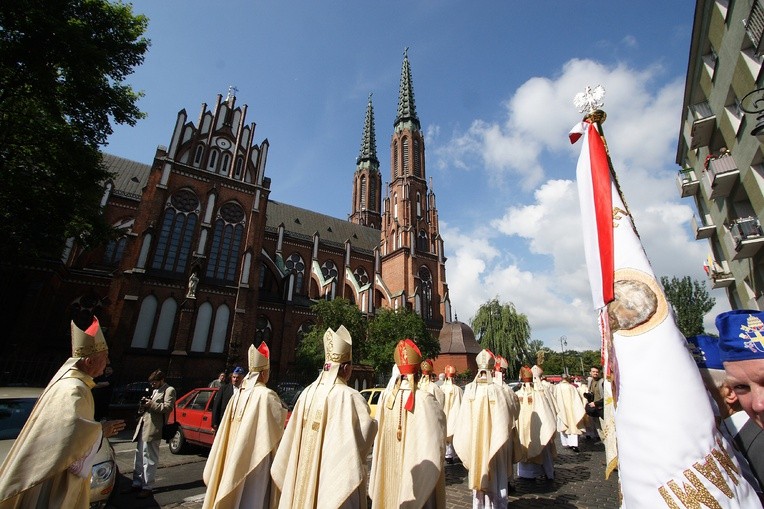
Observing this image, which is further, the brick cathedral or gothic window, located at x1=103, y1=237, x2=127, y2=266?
gothic window, located at x1=103, y1=237, x2=127, y2=266

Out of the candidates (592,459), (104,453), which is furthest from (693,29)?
(104,453)

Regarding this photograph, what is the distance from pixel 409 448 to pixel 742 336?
9.97ft

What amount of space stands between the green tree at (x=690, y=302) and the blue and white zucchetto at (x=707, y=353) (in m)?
31.0

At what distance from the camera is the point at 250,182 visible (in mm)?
25422

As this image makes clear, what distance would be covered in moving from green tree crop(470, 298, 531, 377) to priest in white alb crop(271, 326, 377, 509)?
3133 cm

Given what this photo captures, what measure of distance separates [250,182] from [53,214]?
1394cm

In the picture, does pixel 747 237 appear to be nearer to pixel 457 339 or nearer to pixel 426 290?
pixel 457 339

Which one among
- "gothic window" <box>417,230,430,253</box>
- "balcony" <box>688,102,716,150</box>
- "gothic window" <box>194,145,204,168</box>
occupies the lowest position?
"balcony" <box>688,102,716,150</box>

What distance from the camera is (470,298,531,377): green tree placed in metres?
32.6

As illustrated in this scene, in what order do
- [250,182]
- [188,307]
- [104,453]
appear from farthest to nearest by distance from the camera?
A: 1. [250,182]
2. [188,307]
3. [104,453]

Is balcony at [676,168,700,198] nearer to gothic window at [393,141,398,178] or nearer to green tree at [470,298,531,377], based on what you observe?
green tree at [470,298,531,377]

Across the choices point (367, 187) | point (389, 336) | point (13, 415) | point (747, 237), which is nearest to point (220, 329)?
point (389, 336)

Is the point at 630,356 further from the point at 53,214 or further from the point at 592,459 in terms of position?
the point at 53,214

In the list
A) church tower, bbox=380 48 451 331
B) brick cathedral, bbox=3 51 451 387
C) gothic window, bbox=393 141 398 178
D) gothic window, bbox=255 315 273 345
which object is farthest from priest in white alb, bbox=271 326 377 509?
gothic window, bbox=393 141 398 178
